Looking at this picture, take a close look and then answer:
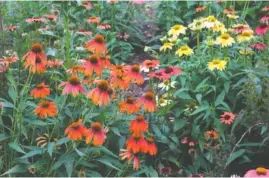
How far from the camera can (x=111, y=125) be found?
8.19ft

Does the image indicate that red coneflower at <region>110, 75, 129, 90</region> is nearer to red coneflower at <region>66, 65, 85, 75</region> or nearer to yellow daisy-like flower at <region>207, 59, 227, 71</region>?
red coneflower at <region>66, 65, 85, 75</region>

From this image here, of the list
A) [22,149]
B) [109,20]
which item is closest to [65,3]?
[109,20]

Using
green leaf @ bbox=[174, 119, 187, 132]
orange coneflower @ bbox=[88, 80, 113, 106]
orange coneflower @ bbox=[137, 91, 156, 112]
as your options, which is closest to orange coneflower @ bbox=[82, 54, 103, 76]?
orange coneflower @ bbox=[88, 80, 113, 106]

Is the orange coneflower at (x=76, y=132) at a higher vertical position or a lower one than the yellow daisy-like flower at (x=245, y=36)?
lower

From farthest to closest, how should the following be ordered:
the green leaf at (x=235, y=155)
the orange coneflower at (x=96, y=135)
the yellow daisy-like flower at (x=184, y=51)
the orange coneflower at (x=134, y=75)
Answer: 1. the yellow daisy-like flower at (x=184, y=51)
2. the green leaf at (x=235, y=155)
3. the orange coneflower at (x=134, y=75)
4. the orange coneflower at (x=96, y=135)

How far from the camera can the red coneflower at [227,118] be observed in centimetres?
257

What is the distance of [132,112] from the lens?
2.35 m

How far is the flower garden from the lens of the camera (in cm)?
230

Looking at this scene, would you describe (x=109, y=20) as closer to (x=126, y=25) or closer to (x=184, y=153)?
(x=126, y=25)

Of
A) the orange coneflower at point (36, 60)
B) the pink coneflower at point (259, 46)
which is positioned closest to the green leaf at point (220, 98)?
the pink coneflower at point (259, 46)

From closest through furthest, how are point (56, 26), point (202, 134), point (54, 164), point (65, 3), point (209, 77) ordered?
point (54, 164) → point (202, 134) → point (209, 77) → point (56, 26) → point (65, 3)

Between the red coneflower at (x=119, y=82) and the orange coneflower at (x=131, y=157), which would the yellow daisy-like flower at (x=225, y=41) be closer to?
the red coneflower at (x=119, y=82)

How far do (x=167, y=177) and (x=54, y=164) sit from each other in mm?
553

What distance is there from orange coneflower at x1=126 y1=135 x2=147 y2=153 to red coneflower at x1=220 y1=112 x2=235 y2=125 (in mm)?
551
